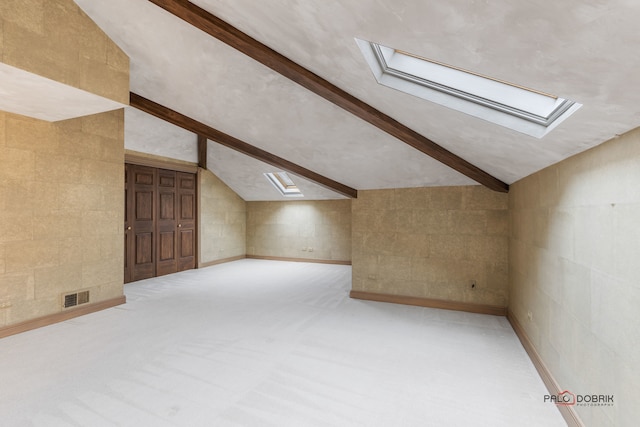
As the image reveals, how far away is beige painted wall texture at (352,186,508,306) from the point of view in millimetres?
4027

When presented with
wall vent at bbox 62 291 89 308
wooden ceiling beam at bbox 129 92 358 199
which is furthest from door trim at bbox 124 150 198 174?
wall vent at bbox 62 291 89 308

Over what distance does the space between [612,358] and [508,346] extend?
5.59ft

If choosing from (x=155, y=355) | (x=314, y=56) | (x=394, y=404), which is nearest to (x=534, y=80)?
(x=314, y=56)

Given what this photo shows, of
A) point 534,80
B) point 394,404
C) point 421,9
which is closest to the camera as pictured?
point 421,9

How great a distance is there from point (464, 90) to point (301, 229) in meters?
6.27

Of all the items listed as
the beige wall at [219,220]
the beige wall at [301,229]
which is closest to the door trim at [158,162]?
the beige wall at [219,220]

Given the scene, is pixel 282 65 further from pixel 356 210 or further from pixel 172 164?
pixel 172 164

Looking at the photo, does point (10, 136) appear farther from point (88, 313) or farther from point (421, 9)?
point (421, 9)

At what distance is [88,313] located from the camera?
3.87 metres

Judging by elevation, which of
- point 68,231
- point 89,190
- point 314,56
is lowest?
point 68,231

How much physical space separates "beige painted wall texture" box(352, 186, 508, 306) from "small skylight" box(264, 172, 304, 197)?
3052mm

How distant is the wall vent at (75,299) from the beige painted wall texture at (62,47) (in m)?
2.45

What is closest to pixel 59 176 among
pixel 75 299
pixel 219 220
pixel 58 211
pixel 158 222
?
pixel 58 211

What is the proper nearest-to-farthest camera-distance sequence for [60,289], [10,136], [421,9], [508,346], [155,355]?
[421,9] < [155,355] < [508,346] < [10,136] < [60,289]
